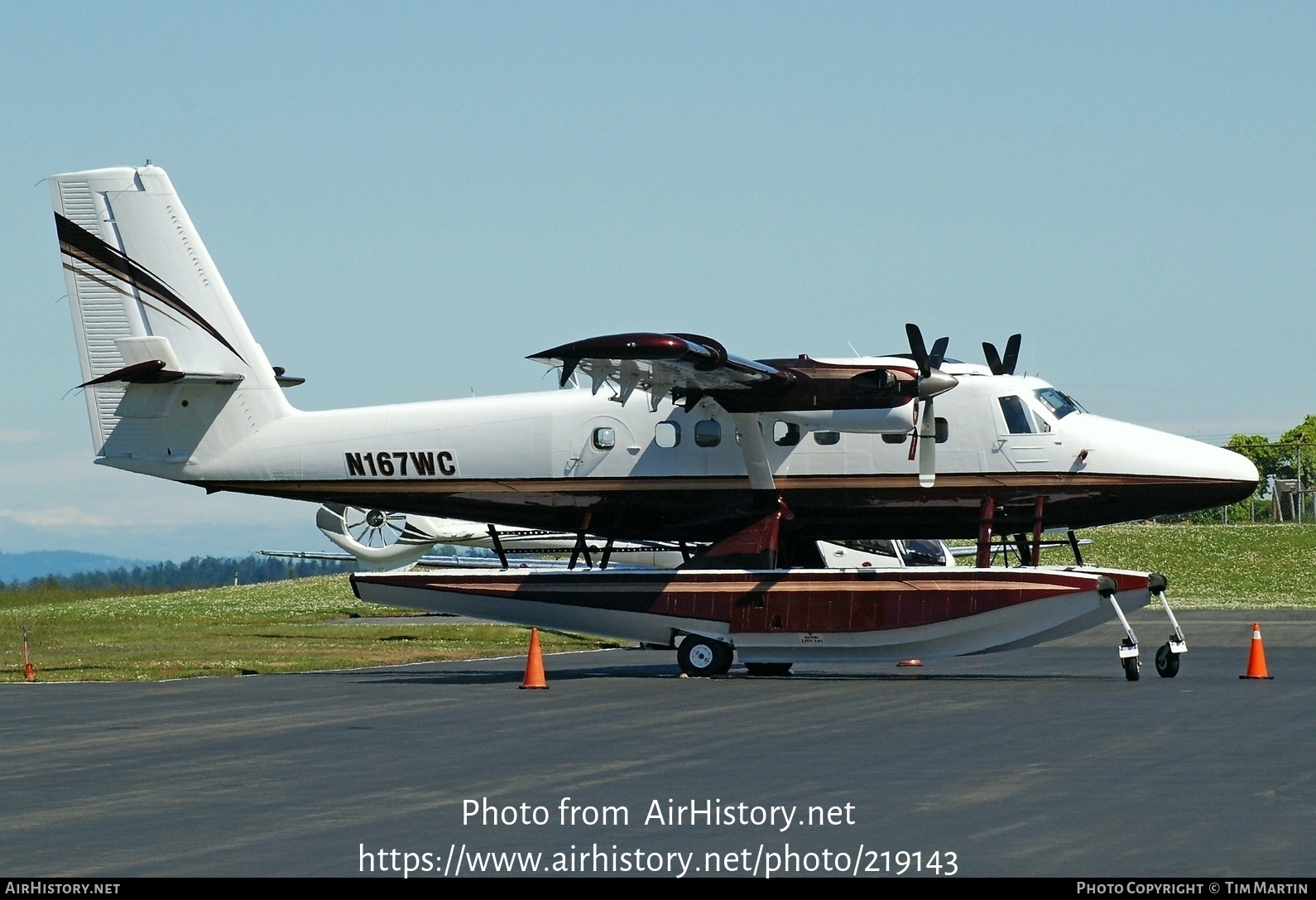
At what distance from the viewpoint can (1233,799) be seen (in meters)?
10.9

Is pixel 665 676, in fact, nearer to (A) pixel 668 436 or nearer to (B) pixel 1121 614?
(A) pixel 668 436

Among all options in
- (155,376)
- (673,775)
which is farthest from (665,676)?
(673,775)

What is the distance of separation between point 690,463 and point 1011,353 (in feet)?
17.8

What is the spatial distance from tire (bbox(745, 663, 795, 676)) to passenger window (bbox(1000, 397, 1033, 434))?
16.0ft

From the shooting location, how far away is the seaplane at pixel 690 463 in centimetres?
2297

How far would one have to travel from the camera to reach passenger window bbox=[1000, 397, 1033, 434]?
24.4 meters

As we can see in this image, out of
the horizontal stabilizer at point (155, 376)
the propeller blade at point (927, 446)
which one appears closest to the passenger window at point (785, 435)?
the propeller blade at point (927, 446)

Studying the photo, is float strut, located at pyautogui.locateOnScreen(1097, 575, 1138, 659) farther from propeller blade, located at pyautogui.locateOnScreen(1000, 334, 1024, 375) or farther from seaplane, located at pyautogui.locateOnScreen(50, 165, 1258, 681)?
propeller blade, located at pyautogui.locateOnScreen(1000, 334, 1024, 375)

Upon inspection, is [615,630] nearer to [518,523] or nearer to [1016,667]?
[518,523]

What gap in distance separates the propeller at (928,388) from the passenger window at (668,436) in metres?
3.71

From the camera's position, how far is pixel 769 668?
82.8 feet

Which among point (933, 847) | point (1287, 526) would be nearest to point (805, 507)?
point (933, 847)

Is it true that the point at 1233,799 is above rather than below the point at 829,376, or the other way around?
below
